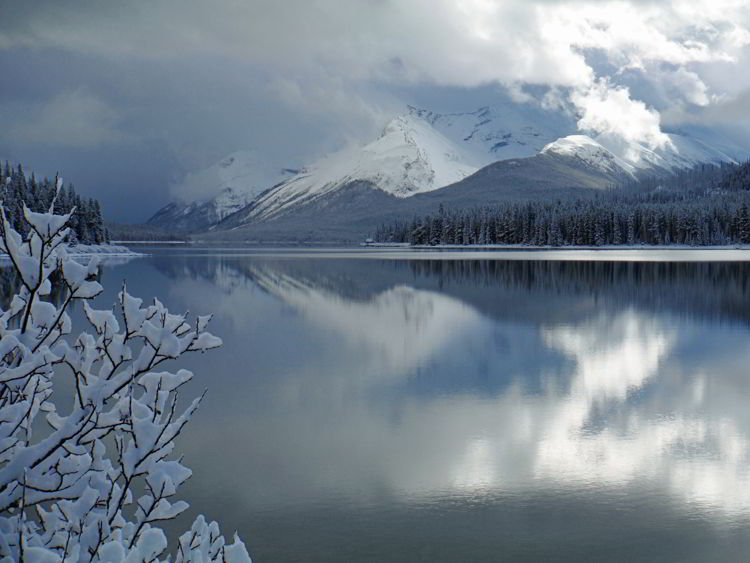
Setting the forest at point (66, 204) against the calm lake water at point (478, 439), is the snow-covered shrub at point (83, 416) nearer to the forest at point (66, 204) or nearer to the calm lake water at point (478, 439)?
the calm lake water at point (478, 439)

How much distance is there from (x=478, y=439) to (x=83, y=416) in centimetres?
1255

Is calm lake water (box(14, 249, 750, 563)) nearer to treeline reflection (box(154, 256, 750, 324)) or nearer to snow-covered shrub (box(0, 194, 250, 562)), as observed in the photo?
treeline reflection (box(154, 256, 750, 324))

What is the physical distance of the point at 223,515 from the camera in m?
11.7

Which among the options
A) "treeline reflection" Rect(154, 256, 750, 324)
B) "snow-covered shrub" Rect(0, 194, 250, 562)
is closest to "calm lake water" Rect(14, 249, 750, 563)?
"treeline reflection" Rect(154, 256, 750, 324)

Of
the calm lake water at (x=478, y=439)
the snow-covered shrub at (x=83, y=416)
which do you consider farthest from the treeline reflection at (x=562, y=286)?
the snow-covered shrub at (x=83, y=416)

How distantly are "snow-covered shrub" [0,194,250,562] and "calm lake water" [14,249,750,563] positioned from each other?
5884 mm

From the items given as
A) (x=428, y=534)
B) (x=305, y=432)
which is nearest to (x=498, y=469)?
(x=428, y=534)

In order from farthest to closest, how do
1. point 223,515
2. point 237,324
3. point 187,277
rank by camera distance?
point 187,277 → point 237,324 → point 223,515

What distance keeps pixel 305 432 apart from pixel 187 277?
56855 mm

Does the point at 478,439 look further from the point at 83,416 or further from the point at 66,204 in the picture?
the point at 66,204

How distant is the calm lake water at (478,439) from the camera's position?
432 inches

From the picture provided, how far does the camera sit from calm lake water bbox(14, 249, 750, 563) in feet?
36.0

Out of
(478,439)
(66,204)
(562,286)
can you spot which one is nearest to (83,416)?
(478,439)

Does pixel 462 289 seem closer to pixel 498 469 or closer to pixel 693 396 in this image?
pixel 693 396
